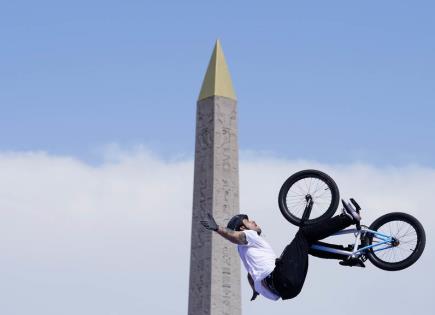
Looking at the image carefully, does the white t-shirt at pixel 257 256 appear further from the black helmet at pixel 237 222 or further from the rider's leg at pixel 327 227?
the rider's leg at pixel 327 227

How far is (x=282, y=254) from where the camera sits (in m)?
13.4

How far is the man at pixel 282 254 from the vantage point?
1325 centimetres

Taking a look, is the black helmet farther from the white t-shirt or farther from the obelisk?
the obelisk

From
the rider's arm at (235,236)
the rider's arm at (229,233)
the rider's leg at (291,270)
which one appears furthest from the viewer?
the rider's leg at (291,270)

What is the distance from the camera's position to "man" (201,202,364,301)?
1325 cm

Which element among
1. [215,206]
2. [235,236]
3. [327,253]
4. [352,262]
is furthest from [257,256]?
[215,206]

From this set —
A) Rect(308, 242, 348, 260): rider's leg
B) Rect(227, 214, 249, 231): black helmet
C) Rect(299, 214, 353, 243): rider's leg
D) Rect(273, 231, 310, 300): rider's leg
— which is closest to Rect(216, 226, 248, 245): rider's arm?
Rect(227, 214, 249, 231): black helmet

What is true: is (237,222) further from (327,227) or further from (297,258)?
(327,227)

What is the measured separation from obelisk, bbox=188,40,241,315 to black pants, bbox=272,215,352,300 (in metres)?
17.8

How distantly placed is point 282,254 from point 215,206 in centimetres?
1840

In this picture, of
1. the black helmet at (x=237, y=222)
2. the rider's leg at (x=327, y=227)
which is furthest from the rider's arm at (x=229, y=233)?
the rider's leg at (x=327, y=227)

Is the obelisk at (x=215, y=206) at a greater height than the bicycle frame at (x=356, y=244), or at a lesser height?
greater

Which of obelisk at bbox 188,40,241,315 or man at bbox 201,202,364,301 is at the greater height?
obelisk at bbox 188,40,241,315

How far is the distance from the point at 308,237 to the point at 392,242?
995 mm
